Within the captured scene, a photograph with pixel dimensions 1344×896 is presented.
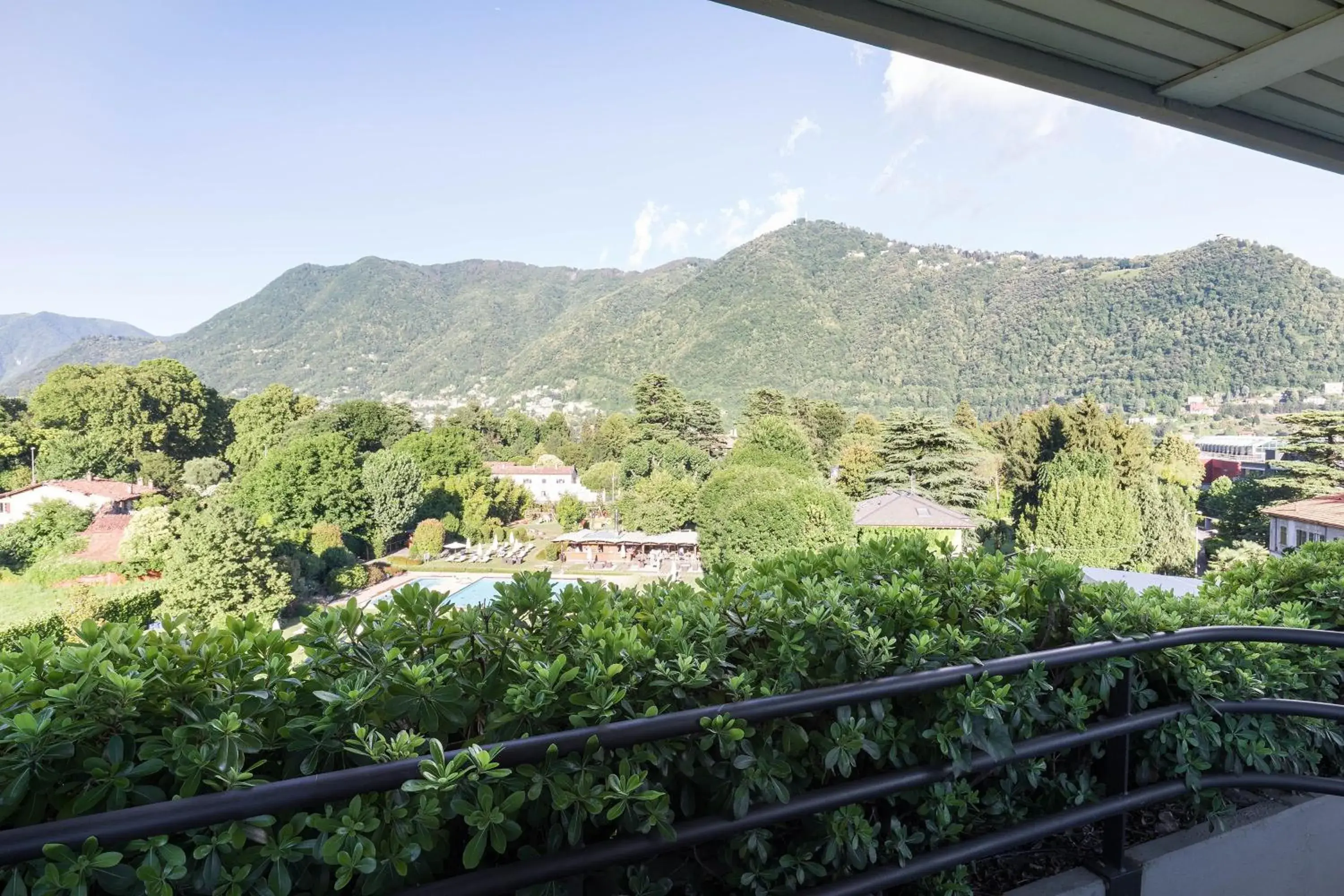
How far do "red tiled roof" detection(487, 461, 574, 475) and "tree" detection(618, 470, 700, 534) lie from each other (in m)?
2.91

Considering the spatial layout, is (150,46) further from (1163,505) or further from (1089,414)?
(1163,505)

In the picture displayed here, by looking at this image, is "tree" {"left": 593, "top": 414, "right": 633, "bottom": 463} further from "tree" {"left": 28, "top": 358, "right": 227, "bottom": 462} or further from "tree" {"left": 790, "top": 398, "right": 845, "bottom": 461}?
"tree" {"left": 28, "top": 358, "right": 227, "bottom": 462}

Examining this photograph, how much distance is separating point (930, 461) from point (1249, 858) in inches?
862

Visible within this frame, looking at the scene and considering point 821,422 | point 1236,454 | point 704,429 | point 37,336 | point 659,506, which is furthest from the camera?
point 821,422

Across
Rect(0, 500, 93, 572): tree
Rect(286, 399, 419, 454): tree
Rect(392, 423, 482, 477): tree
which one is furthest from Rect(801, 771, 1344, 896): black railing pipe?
Rect(286, 399, 419, 454): tree

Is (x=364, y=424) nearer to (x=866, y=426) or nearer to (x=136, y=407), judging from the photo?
(x=136, y=407)

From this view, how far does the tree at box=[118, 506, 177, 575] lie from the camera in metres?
9.95

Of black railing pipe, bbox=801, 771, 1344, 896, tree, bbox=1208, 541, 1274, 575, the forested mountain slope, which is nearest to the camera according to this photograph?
black railing pipe, bbox=801, 771, 1344, 896

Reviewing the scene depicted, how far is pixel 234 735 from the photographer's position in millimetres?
492

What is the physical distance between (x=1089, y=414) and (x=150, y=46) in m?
31.0

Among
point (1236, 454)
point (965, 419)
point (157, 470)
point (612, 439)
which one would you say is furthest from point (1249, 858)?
point (1236, 454)

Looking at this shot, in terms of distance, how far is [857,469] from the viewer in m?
22.3

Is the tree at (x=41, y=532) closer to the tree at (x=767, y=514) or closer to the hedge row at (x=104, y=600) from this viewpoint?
the hedge row at (x=104, y=600)

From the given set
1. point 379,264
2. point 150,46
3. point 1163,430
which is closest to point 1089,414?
point 1163,430
